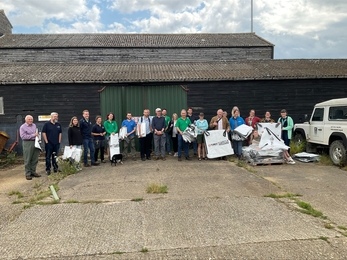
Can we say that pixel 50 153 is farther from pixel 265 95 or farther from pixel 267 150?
pixel 265 95

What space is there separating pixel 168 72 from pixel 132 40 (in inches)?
510

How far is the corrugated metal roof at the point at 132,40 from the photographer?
22.7 meters

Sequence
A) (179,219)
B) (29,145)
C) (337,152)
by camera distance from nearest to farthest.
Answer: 1. (179,219)
2. (29,145)
3. (337,152)

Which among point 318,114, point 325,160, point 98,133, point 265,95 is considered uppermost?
point 265,95

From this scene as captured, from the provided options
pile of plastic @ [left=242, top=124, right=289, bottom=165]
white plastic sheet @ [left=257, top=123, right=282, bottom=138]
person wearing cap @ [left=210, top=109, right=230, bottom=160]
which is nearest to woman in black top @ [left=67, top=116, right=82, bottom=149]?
person wearing cap @ [left=210, top=109, right=230, bottom=160]

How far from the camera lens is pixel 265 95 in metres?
12.7

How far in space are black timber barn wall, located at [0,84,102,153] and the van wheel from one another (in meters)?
8.90

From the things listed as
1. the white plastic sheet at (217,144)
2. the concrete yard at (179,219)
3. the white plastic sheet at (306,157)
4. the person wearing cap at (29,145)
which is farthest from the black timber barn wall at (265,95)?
the person wearing cap at (29,145)

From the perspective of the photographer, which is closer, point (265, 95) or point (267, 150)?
point (267, 150)

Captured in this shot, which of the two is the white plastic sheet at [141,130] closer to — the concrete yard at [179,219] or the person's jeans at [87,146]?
the person's jeans at [87,146]

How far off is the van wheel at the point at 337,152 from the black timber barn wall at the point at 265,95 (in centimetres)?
431

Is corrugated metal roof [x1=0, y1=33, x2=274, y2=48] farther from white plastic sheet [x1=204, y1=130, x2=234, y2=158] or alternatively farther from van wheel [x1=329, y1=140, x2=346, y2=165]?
van wheel [x1=329, y1=140, x2=346, y2=165]

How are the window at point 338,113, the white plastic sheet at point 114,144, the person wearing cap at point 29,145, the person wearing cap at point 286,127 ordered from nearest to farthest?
the person wearing cap at point 29,145 → the window at point 338,113 → the white plastic sheet at point 114,144 → the person wearing cap at point 286,127

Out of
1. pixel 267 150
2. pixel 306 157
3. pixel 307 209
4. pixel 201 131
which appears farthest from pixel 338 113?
pixel 307 209
